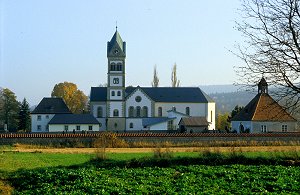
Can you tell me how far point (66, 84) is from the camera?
9731cm

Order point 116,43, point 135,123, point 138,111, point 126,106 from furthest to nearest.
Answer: point 116,43
point 138,111
point 126,106
point 135,123

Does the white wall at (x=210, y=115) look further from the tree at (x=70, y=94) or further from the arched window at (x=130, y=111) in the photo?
the tree at (x=70, y=94)

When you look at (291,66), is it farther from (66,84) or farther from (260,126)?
(66,84)

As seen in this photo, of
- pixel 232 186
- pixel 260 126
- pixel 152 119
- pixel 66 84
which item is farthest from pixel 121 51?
pixel 232 186

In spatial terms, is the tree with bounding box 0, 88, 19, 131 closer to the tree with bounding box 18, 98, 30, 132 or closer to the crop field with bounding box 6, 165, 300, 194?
the tree with bounding box 18, 98, 30, 132

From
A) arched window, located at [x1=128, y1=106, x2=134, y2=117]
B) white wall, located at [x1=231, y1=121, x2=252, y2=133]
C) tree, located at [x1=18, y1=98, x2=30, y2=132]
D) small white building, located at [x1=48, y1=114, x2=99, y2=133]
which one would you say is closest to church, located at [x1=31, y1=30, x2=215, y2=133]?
arched window, located at [x1=128, y1=106, x2=134, y2=117]

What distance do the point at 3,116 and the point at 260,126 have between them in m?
46.1

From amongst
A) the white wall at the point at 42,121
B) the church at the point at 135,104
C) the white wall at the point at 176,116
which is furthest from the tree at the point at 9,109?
the white wall at the point at 176,116

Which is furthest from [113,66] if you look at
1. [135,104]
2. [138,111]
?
[138,111]

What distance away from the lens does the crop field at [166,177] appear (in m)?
15.8

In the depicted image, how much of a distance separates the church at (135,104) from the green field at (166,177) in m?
54.2

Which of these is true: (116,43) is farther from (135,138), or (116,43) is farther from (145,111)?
(135,138)

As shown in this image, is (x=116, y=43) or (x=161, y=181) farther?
(x=116, y=43)

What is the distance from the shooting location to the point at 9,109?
86062mm
